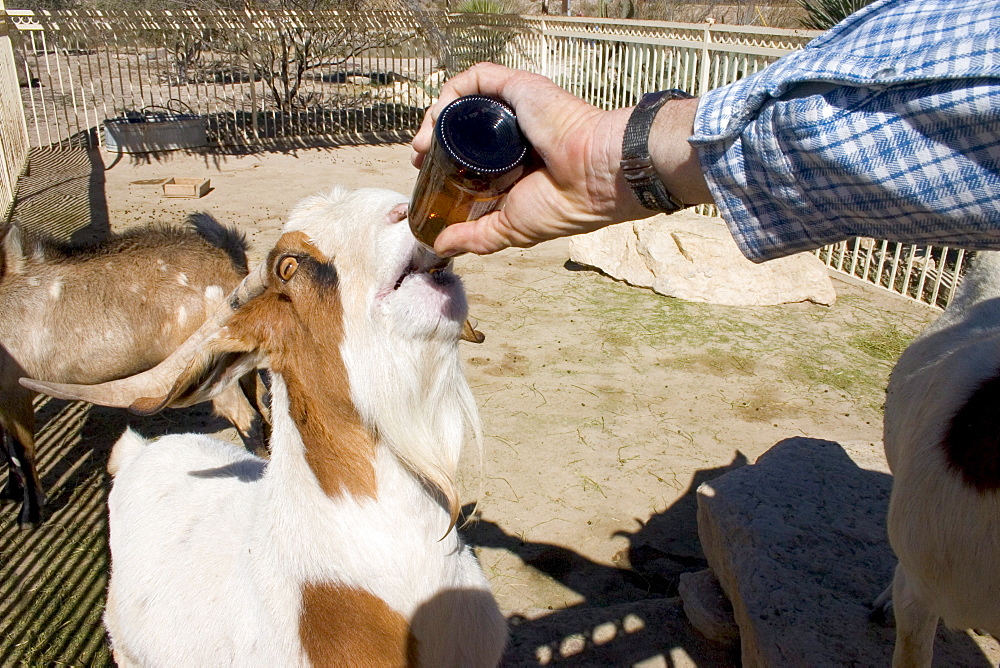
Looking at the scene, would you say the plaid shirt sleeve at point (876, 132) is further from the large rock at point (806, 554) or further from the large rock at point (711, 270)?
the large rock at point (711, 270)

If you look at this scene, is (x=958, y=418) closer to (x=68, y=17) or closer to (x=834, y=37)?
(x=834, y=37)

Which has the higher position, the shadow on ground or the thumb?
the thumb

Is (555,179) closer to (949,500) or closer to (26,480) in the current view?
(949,500)

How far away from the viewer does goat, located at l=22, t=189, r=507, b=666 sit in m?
1.68

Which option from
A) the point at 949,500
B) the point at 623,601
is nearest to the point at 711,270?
the point at 623,601

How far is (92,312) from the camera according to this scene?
4.37 metres

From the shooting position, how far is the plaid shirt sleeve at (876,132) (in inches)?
38.8

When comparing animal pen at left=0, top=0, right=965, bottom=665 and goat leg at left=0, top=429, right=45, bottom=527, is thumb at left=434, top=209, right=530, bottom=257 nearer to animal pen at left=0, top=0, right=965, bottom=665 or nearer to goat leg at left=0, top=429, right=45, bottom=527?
animal pen at left=0, top=0, right=965, bottom=665

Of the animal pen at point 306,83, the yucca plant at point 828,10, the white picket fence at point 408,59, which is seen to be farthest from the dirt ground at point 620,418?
the yucca plant at point 828,10

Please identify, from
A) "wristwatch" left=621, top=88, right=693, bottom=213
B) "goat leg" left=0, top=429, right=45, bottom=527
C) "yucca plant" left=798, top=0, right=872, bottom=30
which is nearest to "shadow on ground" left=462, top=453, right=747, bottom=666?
"wristwatch" left=621, top=88, right=693, bottom=213

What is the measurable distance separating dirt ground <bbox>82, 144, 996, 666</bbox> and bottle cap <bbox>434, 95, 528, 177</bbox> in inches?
33.1

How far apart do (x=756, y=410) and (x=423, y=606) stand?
13.1 feet

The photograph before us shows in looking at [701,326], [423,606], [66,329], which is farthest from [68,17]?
[423,606]

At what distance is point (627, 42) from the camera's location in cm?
1121
